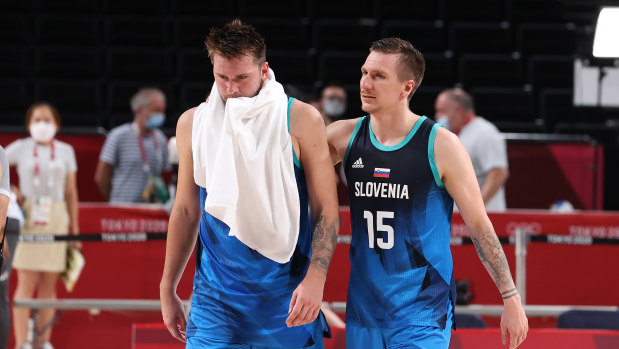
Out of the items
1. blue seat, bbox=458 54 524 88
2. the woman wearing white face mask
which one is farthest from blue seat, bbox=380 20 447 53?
the woman wearing white face mask

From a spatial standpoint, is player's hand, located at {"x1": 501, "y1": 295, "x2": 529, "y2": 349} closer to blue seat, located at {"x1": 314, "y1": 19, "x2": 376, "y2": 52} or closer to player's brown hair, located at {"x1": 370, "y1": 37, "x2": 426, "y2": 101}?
player's brown hair, located at {"x1": 370, "y1": 37, "x2": 426, "y2": 101}

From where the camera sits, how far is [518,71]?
12.3m

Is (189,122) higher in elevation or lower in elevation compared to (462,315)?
higher

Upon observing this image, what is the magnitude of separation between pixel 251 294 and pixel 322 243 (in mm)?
316

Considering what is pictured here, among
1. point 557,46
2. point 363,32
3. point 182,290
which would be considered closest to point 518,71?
point 557,46

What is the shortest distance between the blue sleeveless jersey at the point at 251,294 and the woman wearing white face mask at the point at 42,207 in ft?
12.4

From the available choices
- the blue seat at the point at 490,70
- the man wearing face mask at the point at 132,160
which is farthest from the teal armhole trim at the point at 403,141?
the blue seat at the point at 490,70

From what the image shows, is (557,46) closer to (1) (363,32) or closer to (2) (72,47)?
(1) (363,32)

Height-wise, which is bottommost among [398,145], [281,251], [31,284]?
[31,284]

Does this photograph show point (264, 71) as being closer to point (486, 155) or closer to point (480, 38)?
point (486, 155)

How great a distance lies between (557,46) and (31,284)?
28.1 feet

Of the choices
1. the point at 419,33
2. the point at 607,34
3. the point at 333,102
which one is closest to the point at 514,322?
the point at 607,34

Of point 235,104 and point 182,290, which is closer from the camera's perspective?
point 235,104

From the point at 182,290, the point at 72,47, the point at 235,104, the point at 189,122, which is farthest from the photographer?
the point at 72,47
